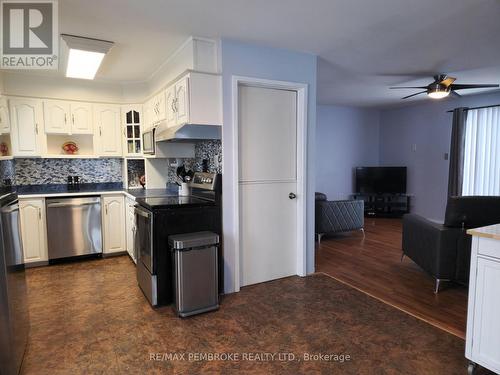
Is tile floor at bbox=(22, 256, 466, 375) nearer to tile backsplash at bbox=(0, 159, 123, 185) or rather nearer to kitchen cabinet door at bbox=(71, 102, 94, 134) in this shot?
tile backsplash at bbox=(0, 159, 123, 185)

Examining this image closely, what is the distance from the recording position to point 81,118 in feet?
14.4

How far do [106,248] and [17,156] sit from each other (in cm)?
159

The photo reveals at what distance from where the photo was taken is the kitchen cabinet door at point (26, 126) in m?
4.00

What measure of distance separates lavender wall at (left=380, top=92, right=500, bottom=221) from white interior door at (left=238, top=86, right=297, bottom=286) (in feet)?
13.8

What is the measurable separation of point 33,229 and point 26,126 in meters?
1.32

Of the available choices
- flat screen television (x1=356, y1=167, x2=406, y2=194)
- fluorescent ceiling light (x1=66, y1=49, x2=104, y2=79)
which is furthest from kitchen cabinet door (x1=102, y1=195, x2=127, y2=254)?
flat screen television (x1=356, y1=167, x2=406, y2=194)

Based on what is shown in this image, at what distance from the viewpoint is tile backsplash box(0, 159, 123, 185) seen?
4344 mm

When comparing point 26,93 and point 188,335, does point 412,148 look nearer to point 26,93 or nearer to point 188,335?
point 188,335

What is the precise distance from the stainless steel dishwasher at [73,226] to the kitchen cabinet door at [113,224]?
0.24ft

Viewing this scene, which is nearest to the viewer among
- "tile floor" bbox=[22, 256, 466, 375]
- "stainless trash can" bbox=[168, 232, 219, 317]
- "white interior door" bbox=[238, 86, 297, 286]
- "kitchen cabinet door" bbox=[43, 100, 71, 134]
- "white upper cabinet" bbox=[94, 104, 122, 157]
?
"tile floor" bbox=[22, 256, 466, 375]

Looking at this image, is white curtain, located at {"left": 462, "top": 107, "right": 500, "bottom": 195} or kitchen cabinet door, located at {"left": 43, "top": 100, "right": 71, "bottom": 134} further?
white curtain, located at {"left": 462, "top": 107, "right": 500, "bottom": 195}

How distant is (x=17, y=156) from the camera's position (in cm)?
403

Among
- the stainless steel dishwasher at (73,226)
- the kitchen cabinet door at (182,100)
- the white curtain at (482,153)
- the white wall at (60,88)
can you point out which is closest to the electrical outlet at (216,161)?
the kitchen cabinet door at (182,100)

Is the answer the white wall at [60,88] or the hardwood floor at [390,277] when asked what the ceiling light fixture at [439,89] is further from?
the white wall at [60,88]
